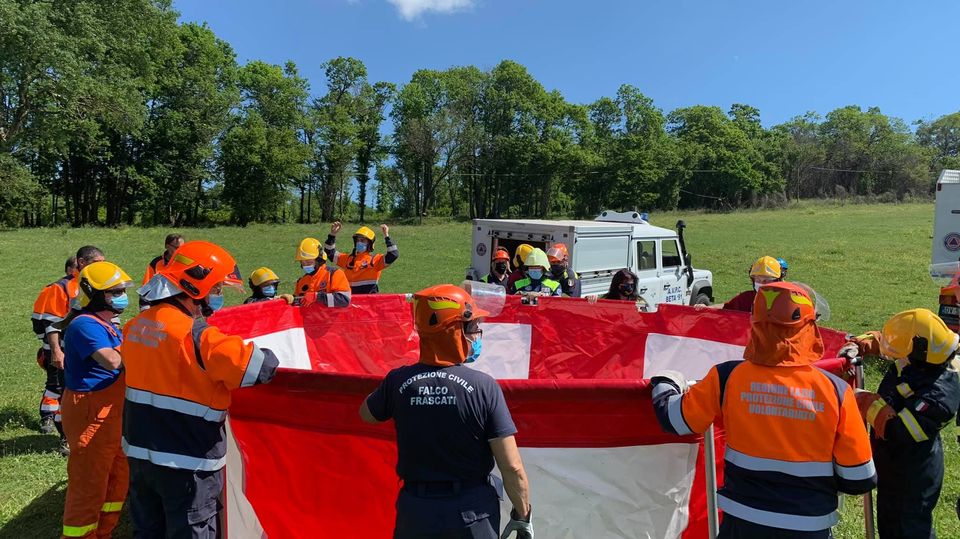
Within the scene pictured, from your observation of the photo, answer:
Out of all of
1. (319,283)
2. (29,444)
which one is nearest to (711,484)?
(319,283)

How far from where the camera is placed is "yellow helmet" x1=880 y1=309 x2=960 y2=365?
322 cm

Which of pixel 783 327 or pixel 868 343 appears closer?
pixel 783 327

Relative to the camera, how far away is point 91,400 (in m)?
4.01

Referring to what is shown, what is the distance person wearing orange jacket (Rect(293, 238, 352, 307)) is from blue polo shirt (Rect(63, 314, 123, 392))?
2470mm

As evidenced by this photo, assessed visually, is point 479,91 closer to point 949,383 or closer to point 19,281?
point 19,281

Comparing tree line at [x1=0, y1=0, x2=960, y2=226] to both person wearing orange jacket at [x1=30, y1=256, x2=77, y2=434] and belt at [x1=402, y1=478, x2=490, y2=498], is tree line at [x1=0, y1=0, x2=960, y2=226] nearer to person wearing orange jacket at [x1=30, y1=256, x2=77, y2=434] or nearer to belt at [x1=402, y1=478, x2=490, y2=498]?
person wearing orange jacket at [x1=30, y1=256, x2=77, y2=434]

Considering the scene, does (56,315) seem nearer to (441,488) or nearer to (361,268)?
(361,268)

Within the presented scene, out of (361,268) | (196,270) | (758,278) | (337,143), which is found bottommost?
(361,268)

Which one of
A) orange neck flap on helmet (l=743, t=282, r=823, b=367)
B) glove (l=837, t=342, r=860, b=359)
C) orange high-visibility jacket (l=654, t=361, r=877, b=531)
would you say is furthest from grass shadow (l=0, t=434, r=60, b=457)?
glove (l=837, t=342, r=860, b=359)

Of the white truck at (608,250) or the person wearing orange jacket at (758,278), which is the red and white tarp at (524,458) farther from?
the white truck at (608,250)

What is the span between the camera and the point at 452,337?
2.67m

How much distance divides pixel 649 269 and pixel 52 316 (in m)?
10.0

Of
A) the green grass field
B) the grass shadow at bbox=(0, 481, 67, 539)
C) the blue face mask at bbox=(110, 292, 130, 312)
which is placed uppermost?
the blue face mask at bbox=(110, 292, 130, 312)

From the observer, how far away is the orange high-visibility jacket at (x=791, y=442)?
8.32 feet
